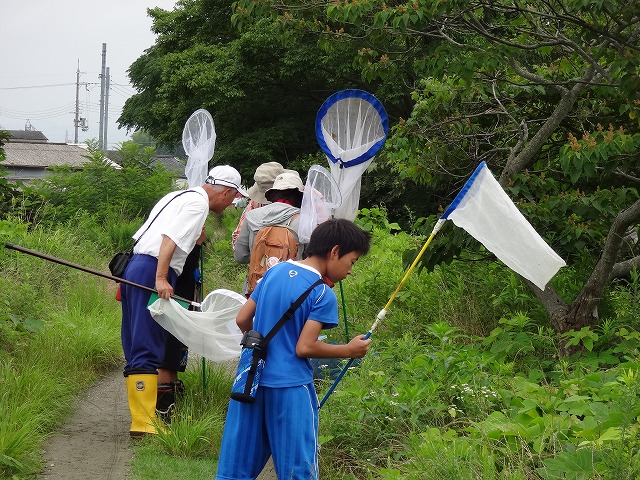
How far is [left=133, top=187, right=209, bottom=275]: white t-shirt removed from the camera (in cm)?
632

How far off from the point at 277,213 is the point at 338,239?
2.41 metres

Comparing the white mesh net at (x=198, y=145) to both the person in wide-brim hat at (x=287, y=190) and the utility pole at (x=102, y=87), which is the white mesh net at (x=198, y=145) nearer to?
the person in wide-brim hat at (x=287, y=190)

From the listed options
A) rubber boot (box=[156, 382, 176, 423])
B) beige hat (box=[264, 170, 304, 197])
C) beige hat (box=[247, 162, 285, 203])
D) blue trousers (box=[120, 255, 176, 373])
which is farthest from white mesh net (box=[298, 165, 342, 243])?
rubber boot (box=[156, 382, 176, 423])

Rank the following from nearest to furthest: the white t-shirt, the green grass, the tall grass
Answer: the green grass
the tall grass
the white t-shirt

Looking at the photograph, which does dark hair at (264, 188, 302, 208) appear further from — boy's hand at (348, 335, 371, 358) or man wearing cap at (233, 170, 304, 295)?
boy's hand at (348, 335, 371, 358)

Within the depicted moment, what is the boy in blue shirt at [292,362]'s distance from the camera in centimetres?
415

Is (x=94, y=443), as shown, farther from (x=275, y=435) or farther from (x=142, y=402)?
(x=275, y=435)

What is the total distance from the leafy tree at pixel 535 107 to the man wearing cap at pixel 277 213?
140 centimetres

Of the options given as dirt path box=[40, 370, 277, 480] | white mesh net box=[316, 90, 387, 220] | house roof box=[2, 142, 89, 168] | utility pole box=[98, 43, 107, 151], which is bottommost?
dirt path box=[40, 370, 277, 480]

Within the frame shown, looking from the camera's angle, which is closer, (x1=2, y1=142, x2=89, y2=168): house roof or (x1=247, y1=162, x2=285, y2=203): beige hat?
(x1=247, y1=162, x2=285, y2=203): beige hat

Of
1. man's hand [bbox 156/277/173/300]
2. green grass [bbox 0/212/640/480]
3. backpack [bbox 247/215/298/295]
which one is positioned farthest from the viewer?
backpack [bbox 247/215/298/295]

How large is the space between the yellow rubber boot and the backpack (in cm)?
103

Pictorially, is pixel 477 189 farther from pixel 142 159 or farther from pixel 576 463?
pixel 142 159

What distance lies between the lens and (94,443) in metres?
6.48
